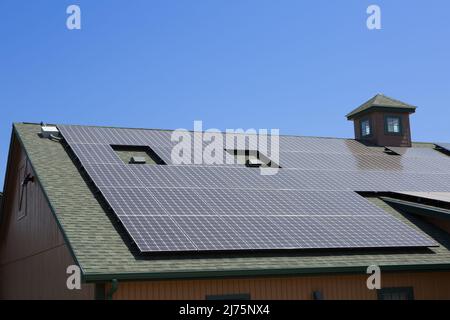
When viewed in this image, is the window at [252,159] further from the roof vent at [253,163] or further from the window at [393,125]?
the window at [393,125]

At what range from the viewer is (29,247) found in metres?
21.6

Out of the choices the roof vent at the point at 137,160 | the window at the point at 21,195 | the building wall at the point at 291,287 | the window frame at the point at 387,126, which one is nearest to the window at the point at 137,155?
the roof vent at the point at 137,160

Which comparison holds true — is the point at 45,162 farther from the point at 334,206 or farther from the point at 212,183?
the point at 334,206

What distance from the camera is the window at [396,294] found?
55.1ft

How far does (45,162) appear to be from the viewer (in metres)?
20.0

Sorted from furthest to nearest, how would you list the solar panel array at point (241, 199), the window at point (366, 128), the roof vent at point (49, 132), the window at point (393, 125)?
the window at point (366, 128) → the window at point (393, 125) → the roof vent at point (49, 132) → the solar panel array at point (241, 199)

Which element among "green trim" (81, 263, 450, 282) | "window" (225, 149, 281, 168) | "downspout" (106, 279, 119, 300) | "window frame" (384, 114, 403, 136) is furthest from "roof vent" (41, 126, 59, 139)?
"window frame" (384, 114, 403, 136)

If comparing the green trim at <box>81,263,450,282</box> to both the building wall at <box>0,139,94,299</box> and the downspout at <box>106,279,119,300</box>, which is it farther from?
the building wall at <box>0,139,94,299</box>

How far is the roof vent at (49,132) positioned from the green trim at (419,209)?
12068 millimetres

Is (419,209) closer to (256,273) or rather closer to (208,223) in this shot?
(256,273)

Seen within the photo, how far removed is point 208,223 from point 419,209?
300 inches

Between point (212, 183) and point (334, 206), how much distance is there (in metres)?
3.86

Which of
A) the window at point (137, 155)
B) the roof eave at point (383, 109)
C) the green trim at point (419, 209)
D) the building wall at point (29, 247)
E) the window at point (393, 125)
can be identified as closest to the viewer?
the building wall at point (29, 247)

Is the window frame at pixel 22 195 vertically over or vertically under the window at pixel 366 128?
under
